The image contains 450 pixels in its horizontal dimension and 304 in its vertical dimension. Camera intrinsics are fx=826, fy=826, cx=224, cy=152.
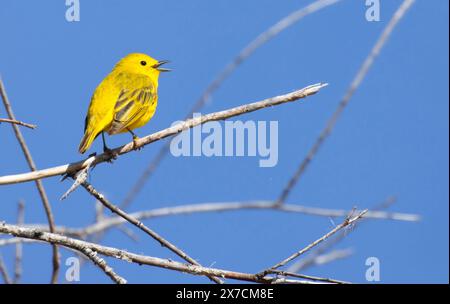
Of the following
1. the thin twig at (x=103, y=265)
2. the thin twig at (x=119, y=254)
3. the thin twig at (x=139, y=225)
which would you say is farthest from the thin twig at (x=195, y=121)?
the thin twig at (x=103, y=265)

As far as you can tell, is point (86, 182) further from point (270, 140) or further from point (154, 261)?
point (270, 140)

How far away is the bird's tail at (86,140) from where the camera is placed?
7.27m

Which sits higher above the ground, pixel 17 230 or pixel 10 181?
pixel 10 181

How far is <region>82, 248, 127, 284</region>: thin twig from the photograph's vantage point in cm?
477

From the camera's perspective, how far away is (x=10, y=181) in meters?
5.13

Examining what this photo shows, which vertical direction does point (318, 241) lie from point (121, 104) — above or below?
below

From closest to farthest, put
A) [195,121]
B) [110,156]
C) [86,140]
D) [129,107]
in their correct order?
[195,121], [110,156], [86,140], [129,107]

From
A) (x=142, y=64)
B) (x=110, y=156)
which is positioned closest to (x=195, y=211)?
(x=110, y=156)

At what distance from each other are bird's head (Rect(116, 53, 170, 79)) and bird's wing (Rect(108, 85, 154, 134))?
0.86 meters

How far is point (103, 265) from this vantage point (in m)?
4.86

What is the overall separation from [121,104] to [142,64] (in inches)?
62.7

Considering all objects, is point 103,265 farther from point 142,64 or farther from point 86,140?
point 142,64
